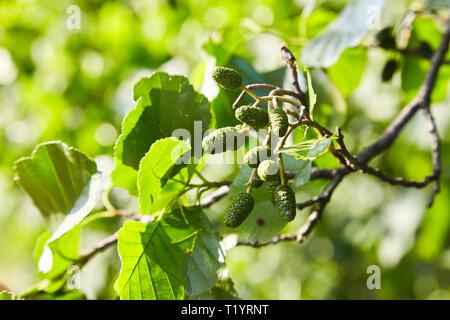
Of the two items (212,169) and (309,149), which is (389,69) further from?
(212,169)

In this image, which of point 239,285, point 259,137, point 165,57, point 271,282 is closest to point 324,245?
point 271,282

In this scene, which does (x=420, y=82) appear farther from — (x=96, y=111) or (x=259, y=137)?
(x=96, y=111)

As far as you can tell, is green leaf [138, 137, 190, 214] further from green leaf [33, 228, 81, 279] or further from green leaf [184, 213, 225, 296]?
green leaf [33, 228, 81, 279]

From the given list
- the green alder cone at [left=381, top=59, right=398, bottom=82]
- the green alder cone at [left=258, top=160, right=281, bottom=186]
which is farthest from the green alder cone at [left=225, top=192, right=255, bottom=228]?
the green alder cone at [left=381, top=59, right=398, bottom=82]

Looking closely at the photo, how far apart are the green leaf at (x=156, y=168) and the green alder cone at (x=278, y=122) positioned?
149 millimetres

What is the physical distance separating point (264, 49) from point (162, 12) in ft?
2.25

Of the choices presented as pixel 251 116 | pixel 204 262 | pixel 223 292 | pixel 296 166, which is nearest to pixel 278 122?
pixel 251 116

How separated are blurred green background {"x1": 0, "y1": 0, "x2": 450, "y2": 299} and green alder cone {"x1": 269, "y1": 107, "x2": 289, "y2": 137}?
73cm

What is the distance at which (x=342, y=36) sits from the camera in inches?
36.6

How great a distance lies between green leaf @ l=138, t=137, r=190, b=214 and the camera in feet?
2.00

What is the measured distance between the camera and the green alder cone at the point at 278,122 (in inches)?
19.7

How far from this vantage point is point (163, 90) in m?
0.70

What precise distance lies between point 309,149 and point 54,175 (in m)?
0.47

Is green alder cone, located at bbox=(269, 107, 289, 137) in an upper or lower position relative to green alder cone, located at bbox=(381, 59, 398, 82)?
lower
